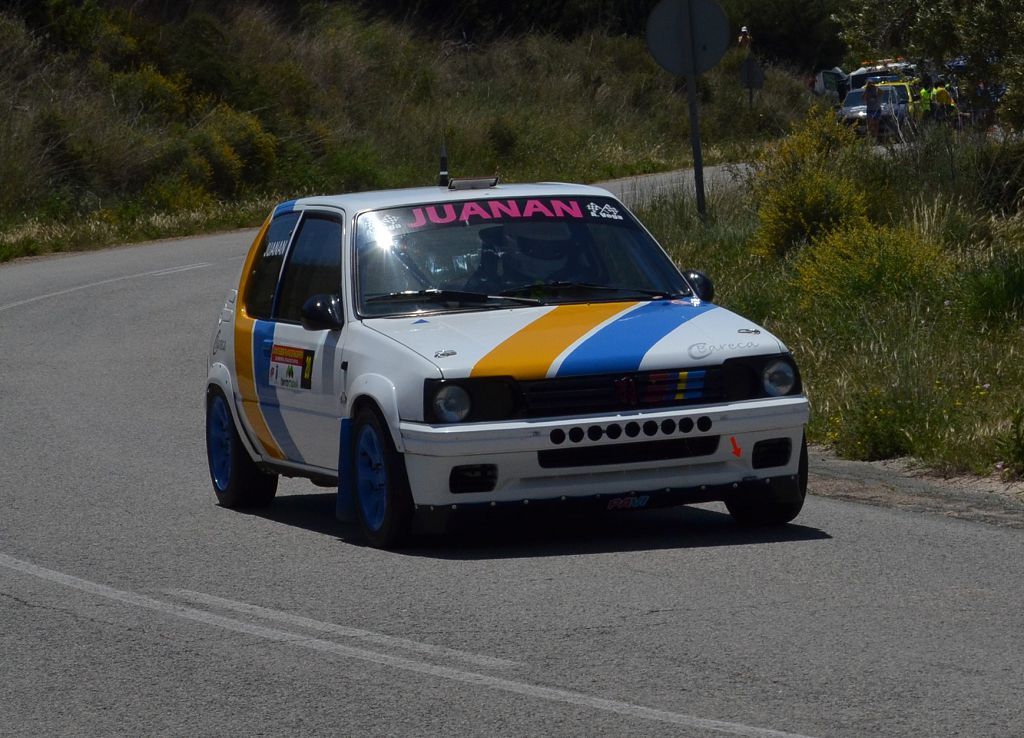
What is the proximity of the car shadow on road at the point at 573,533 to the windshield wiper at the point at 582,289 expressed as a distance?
105cm

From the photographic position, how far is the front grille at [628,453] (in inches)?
307

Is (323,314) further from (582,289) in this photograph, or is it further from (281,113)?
(281,113)

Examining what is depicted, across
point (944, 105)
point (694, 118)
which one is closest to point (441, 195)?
point (694, 118)

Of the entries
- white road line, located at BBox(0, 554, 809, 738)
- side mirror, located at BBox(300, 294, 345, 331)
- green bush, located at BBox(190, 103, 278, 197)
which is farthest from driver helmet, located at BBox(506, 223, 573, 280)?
green bush, located at BBox(190, 103, 278, 197)

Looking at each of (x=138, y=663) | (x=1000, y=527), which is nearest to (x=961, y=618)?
(x=1000, y=527)

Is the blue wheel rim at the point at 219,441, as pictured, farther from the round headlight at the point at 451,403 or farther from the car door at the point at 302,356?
the round headlight at the point at 451,403

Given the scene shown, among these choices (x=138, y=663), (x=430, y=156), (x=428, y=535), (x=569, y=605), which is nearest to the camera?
(x=138, y=663)

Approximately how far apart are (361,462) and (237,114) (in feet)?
104

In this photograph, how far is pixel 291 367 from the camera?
30.1 feet

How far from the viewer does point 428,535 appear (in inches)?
324

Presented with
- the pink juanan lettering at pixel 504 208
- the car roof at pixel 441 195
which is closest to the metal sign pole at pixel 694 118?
the car roof at pixel 441 195

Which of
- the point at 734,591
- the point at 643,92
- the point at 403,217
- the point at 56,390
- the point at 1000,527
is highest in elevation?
the point at 403,217

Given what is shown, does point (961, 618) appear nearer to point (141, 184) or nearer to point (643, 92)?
point (141, 184)

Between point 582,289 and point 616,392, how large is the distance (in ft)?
3.73
